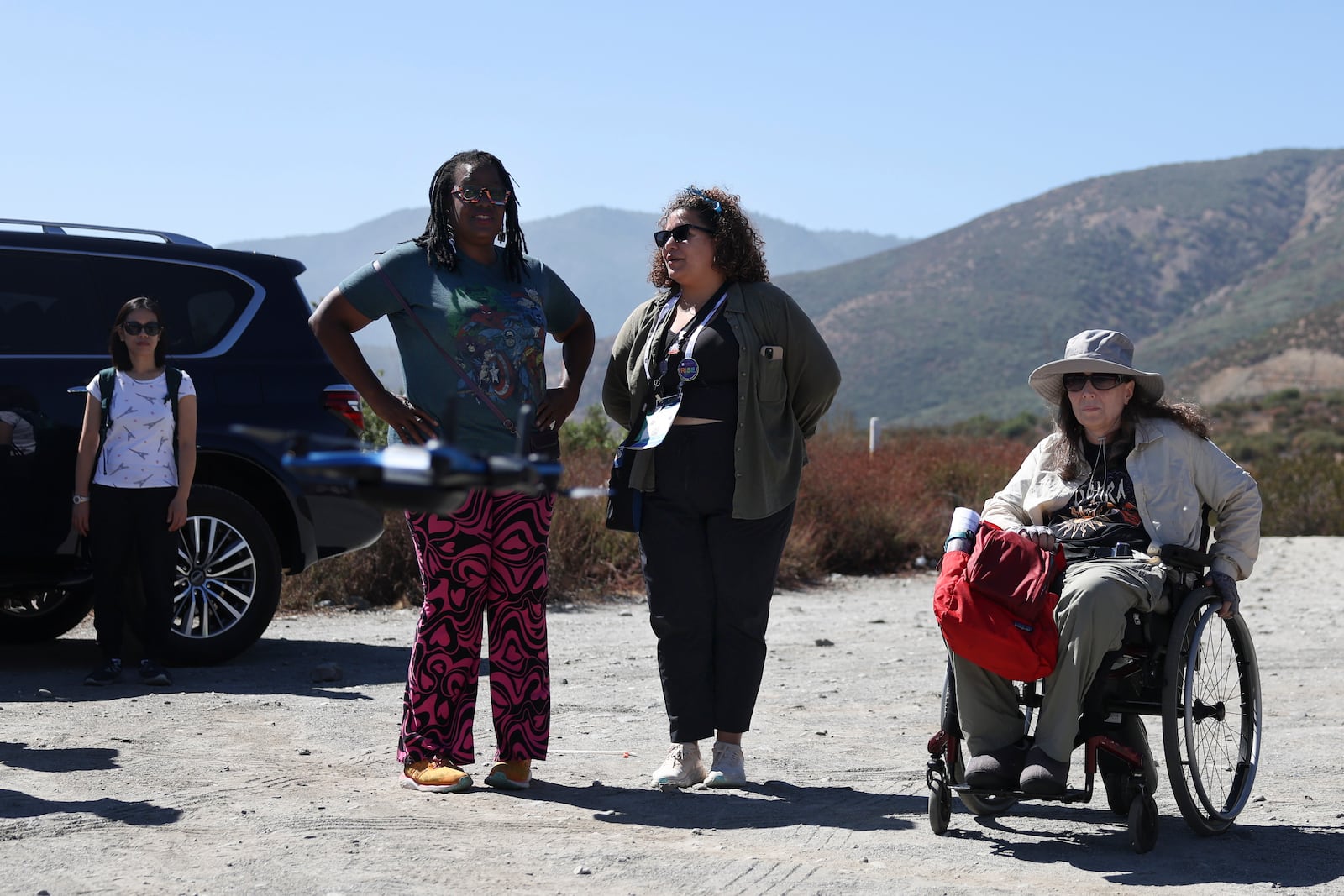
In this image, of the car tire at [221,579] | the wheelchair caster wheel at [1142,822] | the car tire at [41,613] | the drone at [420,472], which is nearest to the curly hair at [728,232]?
the wheelchair caster wheel at [1142,822]

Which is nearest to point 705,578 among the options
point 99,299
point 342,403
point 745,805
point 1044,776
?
point 745,805

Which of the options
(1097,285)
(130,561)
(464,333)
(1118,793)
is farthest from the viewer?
(1097,285)

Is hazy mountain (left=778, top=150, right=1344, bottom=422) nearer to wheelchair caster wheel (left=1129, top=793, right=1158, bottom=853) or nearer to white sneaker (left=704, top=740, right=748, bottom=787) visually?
white sneaker (left=704, top=740, right=748, bottom=787)

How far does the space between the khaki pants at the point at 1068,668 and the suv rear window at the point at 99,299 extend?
4.73 metres

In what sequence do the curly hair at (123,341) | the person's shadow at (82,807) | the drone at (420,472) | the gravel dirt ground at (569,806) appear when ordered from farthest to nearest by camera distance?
the curly hair at (123,341) → the person's shadow at (82,807) → the gravel dirt ground at (569,806) → the drone at (420,472)

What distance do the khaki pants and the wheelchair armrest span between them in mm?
45

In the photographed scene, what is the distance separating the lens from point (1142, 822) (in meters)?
4.80

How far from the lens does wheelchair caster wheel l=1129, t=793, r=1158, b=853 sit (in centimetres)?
480

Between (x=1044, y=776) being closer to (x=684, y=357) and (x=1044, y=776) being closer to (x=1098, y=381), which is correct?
(x=1098, y=381)

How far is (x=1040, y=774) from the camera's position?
15.6 ft

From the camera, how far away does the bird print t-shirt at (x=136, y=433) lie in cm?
745

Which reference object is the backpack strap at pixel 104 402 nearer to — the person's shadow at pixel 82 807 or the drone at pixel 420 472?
the person's shadow at pixel 82 807

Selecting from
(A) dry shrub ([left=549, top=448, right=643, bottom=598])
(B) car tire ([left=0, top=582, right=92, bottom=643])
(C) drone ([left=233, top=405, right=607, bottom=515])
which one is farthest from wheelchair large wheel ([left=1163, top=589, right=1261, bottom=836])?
(A) dry shrub ([left=549, top=448, right=643, bottom=598])

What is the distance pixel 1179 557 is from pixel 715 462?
1594mm
